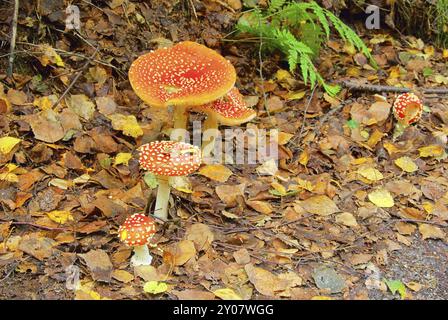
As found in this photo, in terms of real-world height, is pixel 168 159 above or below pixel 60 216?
above

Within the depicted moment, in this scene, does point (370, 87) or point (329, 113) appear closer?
point (329, 113)

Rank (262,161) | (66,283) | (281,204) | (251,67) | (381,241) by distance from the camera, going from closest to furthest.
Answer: (66,283) → (381,241) → (281,204) → (262,161) → (251,67)

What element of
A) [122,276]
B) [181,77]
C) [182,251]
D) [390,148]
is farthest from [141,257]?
[390,148]

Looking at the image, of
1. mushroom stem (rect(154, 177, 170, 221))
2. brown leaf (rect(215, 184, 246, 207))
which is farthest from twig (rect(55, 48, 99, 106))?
brown leaf (rect(215, 184, 246, 207))

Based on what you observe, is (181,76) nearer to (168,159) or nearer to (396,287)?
(168,159)

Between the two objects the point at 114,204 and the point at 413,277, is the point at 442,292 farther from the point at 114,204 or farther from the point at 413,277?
the point at 114,204

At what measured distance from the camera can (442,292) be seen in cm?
333

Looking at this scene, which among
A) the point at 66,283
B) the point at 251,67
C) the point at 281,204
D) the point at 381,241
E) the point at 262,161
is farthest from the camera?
the point at 251,67

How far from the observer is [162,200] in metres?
3.67

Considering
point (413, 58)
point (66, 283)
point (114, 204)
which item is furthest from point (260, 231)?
point (413, 58)

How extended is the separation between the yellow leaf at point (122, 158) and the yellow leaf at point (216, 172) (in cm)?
56

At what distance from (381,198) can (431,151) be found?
2.81 ft

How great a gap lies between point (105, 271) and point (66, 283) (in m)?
0.23

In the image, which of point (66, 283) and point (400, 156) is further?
point (400, 156)
